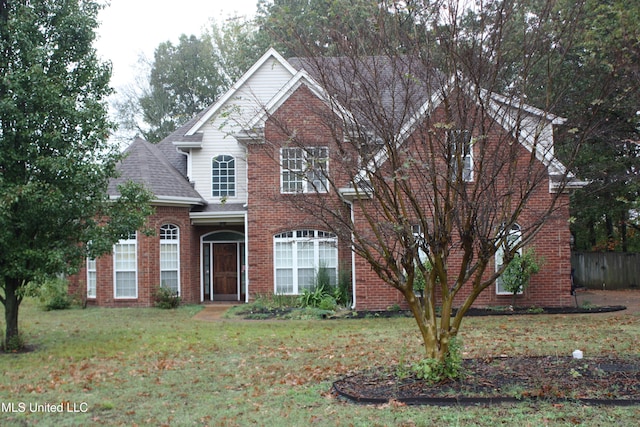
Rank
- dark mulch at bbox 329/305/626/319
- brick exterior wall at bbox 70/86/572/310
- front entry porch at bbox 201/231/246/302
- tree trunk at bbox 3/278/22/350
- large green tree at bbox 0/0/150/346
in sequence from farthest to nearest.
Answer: front entry porch at bbox 201/231/246/302 → brick exterior wall at bbox 70/86/572/310 → dark mulch at bbox 329/305/626/319 → tree trunk at bbox 3/278/22/350 → large green tree at bbox 0/0/150/346

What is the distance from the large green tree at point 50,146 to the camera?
12258mm

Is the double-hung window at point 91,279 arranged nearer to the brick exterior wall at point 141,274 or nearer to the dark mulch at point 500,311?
the brick exterior wall at point 141,274

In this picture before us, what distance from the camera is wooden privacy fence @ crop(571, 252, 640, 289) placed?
3070 cm

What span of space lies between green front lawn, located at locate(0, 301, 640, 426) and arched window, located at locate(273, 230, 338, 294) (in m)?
3.48

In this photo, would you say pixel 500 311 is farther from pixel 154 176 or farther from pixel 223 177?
pixel 154 176

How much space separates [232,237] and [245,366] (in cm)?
1364

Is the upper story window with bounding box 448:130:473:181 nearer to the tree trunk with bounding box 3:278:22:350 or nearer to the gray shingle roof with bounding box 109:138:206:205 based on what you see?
the tree trunk with bounding box 3:278:22:350

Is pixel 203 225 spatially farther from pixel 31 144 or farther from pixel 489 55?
pixel 489 55

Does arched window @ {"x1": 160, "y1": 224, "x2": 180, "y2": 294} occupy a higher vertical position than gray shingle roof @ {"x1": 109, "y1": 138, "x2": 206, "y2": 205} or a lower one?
lower

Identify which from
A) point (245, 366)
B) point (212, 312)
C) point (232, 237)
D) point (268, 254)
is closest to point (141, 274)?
point (212, 312)

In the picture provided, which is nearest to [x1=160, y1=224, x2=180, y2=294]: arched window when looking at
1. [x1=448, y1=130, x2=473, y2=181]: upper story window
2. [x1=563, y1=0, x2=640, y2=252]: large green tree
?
[x1=563, y1=0, x2=640, y2=252]: large green tree

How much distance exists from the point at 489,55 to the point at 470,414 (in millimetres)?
4129

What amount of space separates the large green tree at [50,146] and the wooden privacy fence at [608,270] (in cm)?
2397

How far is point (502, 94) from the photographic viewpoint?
8.66 meters
